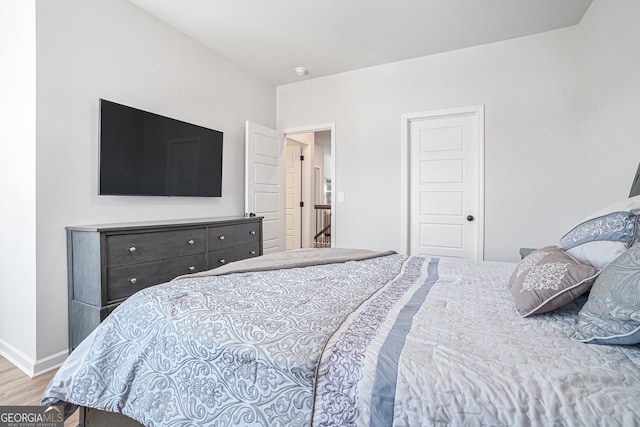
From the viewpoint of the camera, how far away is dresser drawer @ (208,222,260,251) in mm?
2922

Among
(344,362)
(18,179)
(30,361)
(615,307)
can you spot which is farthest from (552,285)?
(18,179)

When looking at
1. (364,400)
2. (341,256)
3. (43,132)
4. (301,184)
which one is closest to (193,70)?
(43,132)

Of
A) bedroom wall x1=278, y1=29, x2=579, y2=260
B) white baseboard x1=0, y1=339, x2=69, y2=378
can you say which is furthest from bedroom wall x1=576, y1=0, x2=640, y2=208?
white baseboard x1=0, y1=339, x2=69, y2=378

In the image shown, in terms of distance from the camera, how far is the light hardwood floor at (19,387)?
1.79 m

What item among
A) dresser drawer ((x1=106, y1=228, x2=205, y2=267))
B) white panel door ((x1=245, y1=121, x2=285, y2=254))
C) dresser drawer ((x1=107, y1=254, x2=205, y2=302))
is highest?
white panel door ((x1=245, y1=121, x2=285, y2=254))

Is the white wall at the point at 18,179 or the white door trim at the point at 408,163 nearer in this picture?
the white wall at the point at 18,179

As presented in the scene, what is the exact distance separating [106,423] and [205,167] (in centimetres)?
249

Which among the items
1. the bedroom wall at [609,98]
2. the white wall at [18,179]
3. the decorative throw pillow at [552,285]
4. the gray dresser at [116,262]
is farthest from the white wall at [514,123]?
the white wall at [18,179]

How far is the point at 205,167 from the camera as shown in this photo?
3312 mm

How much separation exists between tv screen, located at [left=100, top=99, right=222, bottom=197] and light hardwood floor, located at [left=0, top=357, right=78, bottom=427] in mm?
1298

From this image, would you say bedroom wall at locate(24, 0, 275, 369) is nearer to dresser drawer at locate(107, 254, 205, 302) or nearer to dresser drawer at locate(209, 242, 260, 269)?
dresser drawer at locate(107, 254, 205, 302)

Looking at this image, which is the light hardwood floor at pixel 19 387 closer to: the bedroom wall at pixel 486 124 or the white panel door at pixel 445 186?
the bedroom wall at pixel 486 124

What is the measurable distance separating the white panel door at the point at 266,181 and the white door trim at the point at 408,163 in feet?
5.39

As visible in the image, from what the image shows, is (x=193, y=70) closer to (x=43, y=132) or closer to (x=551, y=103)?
(x=43, y=132)
